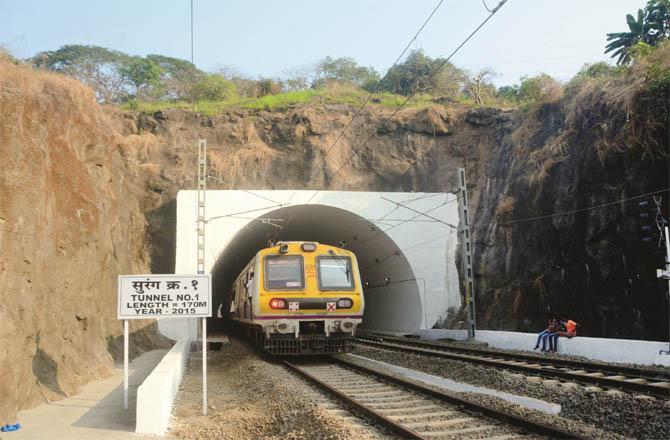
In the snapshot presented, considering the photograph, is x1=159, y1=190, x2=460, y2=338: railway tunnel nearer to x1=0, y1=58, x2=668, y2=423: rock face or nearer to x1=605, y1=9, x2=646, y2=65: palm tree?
x1=0, y1=58, x2=668, y2=423: rock face

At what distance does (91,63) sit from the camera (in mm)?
46969

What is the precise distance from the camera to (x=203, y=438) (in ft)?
21.3

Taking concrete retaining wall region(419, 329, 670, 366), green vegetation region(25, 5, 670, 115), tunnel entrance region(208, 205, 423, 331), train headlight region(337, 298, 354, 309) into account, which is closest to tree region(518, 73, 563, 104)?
green vegetation region(25, 5, 670, 115)

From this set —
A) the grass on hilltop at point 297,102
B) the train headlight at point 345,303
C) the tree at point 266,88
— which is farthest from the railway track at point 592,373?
the tree at point 266,88

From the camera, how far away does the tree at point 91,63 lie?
4359 centimetres

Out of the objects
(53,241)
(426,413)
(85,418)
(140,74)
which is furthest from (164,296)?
(140,74)

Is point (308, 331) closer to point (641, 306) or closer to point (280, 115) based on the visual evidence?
point (641, 306)

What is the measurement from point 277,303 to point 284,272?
0.96m

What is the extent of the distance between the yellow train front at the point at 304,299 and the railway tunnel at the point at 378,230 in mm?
7158

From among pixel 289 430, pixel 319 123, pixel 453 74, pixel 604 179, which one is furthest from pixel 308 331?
pixel 453 74

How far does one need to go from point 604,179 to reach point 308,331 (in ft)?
32.4

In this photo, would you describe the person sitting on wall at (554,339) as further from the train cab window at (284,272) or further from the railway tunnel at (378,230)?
the railway tunnel at (378,230)

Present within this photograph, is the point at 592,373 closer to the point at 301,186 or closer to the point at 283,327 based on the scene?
the point at 283,327

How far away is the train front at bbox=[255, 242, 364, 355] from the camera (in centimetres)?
1361
